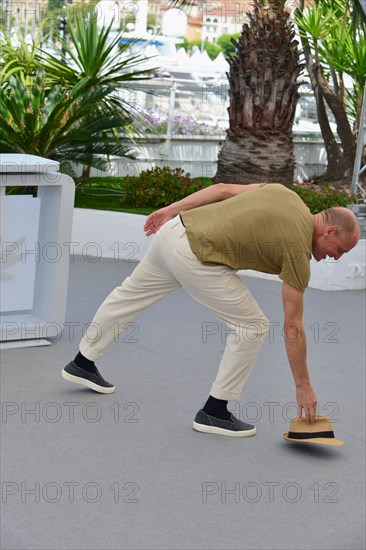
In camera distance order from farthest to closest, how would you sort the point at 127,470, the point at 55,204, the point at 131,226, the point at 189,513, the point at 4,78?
the point at 4,78
the point at 131,226
the point at 55,204
the point at 127,470
the point at 189,513

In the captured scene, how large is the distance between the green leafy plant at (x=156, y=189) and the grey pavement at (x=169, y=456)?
12.4 ft

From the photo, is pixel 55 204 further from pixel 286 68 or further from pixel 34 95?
pixel 286 68

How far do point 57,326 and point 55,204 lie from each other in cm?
88

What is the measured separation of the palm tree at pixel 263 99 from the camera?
12.2 m

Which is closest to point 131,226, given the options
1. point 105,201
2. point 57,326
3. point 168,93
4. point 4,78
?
point 105,201

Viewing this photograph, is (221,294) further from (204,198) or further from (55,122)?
(55,122)

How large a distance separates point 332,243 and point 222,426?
53.3 inches

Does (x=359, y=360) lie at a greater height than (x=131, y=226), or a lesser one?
lesser

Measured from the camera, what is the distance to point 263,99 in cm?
1220

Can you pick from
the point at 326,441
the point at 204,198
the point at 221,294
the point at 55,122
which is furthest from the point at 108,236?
the point at 326,441

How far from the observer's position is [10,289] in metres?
7.41

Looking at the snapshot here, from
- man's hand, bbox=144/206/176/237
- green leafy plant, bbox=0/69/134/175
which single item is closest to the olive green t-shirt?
man's hand, bbox=144/206/176/237

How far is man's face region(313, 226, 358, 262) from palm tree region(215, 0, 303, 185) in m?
7.01

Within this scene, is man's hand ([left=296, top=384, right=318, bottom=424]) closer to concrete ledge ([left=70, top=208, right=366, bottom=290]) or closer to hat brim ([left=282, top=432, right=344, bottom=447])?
hat brim ([left=282, top=432, right=344, bottom=447])
